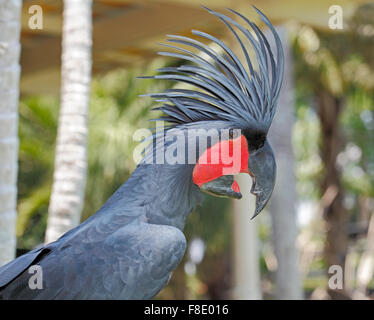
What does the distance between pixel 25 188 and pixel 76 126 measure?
280 inches

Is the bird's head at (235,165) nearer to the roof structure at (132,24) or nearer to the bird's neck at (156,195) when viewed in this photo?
the bird's neck at (156,195)

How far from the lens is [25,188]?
1191 cm

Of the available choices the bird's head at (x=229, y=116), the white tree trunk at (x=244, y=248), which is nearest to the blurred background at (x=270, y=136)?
the white tree trunk at (x=244, y=248)

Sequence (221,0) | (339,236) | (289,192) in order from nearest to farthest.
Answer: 1. (221,0)
2. (289,192)
3. (339,236)

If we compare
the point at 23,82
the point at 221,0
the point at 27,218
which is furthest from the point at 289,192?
the point at 23,82

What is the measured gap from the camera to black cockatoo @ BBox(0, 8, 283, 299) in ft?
9.46

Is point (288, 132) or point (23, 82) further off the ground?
point (23, 82)

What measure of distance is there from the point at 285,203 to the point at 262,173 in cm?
650

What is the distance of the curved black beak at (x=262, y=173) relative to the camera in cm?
327

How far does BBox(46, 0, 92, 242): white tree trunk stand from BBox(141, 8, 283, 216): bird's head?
1970 millimetres

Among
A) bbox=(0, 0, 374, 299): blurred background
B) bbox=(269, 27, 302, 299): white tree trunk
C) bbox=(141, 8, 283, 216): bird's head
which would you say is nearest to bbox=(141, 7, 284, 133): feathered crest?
bbox=(141, 8, 283, 216): bird's head

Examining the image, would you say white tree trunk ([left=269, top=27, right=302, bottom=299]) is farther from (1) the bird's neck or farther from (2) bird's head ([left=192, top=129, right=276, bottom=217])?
(1) the bird's neck

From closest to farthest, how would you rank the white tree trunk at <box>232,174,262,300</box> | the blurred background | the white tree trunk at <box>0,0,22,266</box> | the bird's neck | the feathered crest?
the bird's neck < the feathered crest < the white tree trunk at <box>0,0,22,266</box> < the white tree trunk at <box>232,174,262,300</box> < the blurred background
